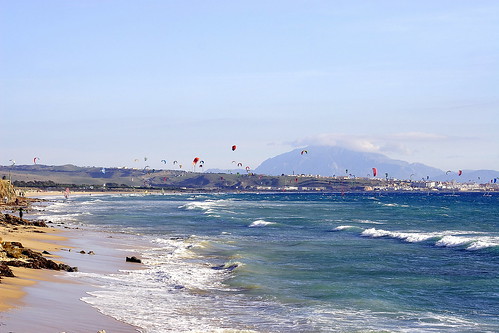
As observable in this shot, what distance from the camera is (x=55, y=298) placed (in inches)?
820

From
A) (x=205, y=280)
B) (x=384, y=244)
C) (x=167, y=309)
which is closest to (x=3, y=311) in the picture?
(x=167, y=309)

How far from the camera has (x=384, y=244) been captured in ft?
150

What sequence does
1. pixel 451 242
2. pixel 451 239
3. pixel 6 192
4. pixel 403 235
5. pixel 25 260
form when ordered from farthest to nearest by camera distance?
1. pixel 6 192
2. pixel 403 235
3. pixel 451 239
4. pixel 451 242
5. pixel 25 260

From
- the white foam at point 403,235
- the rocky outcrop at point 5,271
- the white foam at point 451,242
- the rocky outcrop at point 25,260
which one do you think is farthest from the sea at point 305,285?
the rocky outcrop at point 5,271

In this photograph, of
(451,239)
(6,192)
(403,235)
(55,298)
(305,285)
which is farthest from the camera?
(6,192)

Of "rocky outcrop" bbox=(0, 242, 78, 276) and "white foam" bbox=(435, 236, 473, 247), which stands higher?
"rocky outcrop" bbox=(0, 242, 78, 276)

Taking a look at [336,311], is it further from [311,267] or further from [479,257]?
[479,257]

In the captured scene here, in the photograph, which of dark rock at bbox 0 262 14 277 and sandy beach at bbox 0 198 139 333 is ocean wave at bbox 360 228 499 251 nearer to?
sandy beach at bbox 0 198 139 333

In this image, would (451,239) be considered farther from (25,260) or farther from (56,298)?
(56,298)

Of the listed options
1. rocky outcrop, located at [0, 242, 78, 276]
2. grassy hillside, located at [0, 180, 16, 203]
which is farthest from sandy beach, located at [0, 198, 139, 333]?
grassy hillside, located at [0, 180, 16, 203]

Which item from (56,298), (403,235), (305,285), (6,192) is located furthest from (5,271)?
(6,192)

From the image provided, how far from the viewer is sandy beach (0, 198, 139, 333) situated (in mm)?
16875

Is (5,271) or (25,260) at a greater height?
(5,271)

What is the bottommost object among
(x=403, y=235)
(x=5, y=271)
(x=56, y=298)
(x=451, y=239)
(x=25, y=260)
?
(x=403, y=235)
